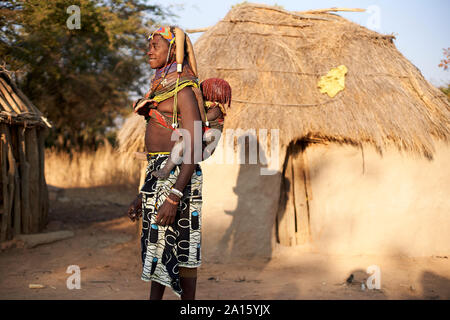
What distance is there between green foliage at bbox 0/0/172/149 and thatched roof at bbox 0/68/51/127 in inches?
47.3

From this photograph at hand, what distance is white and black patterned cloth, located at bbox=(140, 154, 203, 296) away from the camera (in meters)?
2.49

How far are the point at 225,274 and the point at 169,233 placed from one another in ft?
8.96

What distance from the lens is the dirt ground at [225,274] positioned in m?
4.24

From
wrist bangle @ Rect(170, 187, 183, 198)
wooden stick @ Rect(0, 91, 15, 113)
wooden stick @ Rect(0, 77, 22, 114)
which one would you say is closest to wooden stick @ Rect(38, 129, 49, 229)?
wooden stick @ Rect(0, 77, 22, 114)

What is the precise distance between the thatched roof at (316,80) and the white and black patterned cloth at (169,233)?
2991 millimetres

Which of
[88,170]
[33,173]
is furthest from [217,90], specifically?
[88,170]

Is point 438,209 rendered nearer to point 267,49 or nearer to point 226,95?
point 267,49

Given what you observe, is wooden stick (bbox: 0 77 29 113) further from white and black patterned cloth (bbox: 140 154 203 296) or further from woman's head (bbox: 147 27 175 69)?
white and black patterned cloth (bbox: 140 154 203 296)

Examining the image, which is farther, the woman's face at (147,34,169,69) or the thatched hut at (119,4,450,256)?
the thatched hut at (119,4,450,256)

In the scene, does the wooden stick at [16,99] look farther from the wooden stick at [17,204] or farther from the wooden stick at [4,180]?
the wooden stick at [17,204]

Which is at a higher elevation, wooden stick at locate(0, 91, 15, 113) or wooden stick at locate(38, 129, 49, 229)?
wooden stick at locate(0, 91, 15, 113)

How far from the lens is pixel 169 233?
2.50m
